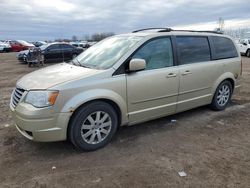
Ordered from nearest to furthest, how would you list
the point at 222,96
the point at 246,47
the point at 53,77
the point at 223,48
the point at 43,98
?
1. the point at 43,98
2. the point at 53,77
3. the point at 223,48
4. the point at 222,96
5. the point at 246,47

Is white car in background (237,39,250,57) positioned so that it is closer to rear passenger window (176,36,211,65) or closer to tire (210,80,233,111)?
tire (210,80,233,111)

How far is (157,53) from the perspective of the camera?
4.27 metres

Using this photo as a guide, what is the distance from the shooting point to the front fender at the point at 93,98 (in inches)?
134

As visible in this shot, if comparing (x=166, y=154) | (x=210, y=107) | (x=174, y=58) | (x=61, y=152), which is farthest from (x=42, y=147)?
(x=210, y=107)

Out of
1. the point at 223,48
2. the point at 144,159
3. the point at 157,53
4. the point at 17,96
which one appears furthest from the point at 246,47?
the point at 17,96

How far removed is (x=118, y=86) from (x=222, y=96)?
2.85m

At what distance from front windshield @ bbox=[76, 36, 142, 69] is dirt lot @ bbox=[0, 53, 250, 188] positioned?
49.1 inches

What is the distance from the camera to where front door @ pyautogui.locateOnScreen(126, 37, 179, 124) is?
3.96 meters

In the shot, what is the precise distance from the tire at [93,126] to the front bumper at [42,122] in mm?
143

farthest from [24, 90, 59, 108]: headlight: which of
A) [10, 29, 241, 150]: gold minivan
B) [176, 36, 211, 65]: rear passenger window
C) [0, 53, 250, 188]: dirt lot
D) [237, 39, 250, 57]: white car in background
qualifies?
[237, 39, 250, 57]: white car in background

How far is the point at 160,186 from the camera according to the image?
2906 millimetres

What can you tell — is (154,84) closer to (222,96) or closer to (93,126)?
(93,126)

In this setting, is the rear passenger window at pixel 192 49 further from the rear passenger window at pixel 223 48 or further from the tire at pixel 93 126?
the tire at pixel 93 126

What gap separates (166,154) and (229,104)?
3158 mm
